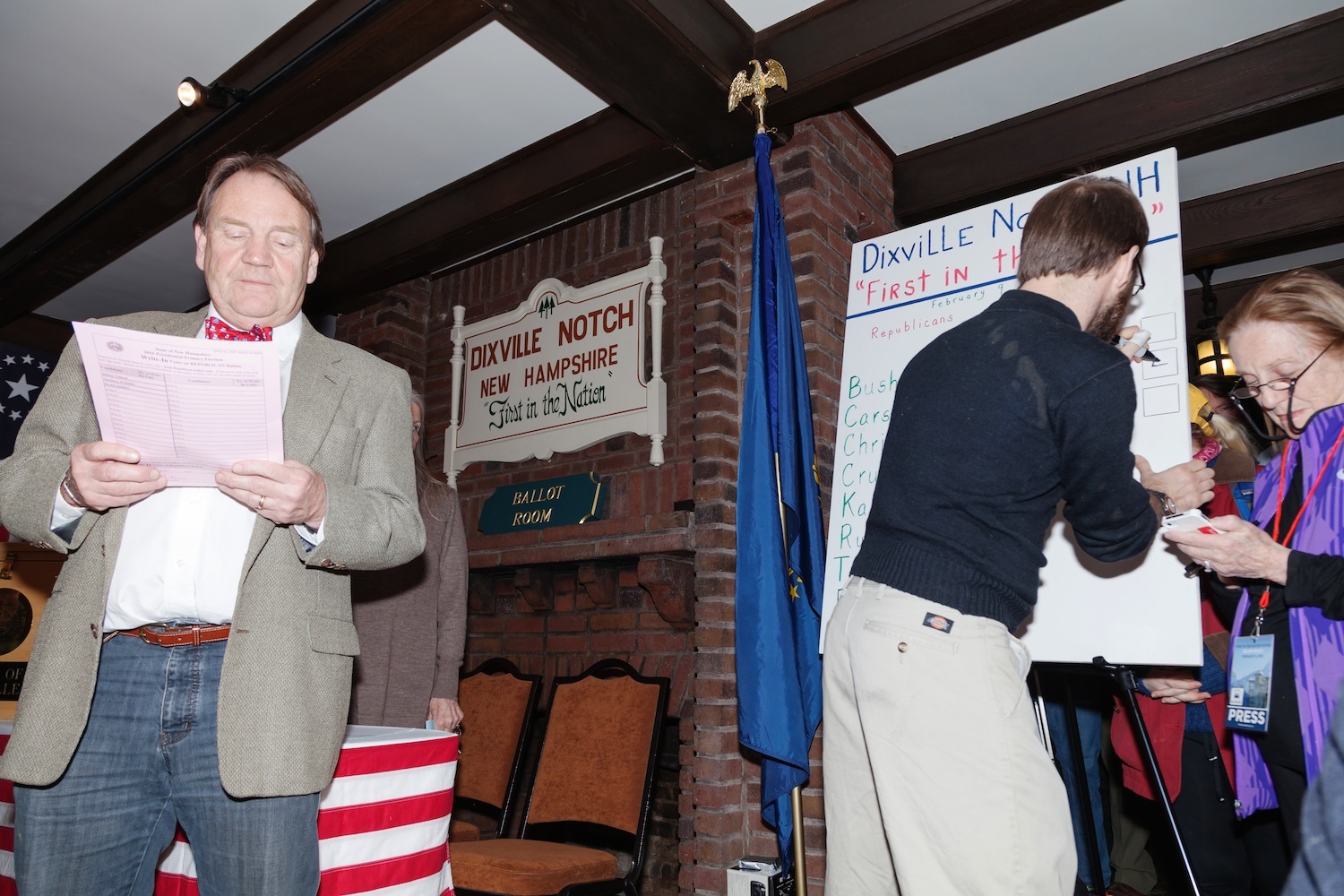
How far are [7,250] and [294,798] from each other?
4.39 m

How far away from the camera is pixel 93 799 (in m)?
1.01

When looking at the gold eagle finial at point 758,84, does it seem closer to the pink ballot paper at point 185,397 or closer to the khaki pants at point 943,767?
the khaki pants at point 943,767

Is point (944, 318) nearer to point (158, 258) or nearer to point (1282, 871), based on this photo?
point (1282, 871)

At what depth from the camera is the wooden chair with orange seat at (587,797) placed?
2.38 meters

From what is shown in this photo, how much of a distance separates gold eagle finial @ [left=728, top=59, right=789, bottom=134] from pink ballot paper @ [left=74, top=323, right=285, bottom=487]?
2.11 meters

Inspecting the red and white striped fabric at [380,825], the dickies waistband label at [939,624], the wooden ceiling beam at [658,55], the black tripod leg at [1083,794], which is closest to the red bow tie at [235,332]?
the red and white striped fabric at [380,825]

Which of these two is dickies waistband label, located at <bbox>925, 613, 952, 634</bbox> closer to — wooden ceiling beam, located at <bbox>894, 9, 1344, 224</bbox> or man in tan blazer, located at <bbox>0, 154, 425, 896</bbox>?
man in tan blazer, located at <bbox>0, 154, 425, 896</bbox>

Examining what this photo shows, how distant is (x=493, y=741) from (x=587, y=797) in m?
0.55

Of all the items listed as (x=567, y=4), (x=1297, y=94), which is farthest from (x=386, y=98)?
(x=1297, y=94)

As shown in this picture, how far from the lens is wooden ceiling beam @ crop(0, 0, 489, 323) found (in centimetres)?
266

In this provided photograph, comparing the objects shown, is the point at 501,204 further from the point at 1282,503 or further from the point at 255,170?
the point at 1282,503

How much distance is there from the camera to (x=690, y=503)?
3146 mm

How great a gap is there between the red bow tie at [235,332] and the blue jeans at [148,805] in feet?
1.34

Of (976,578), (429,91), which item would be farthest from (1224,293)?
(976,578)
